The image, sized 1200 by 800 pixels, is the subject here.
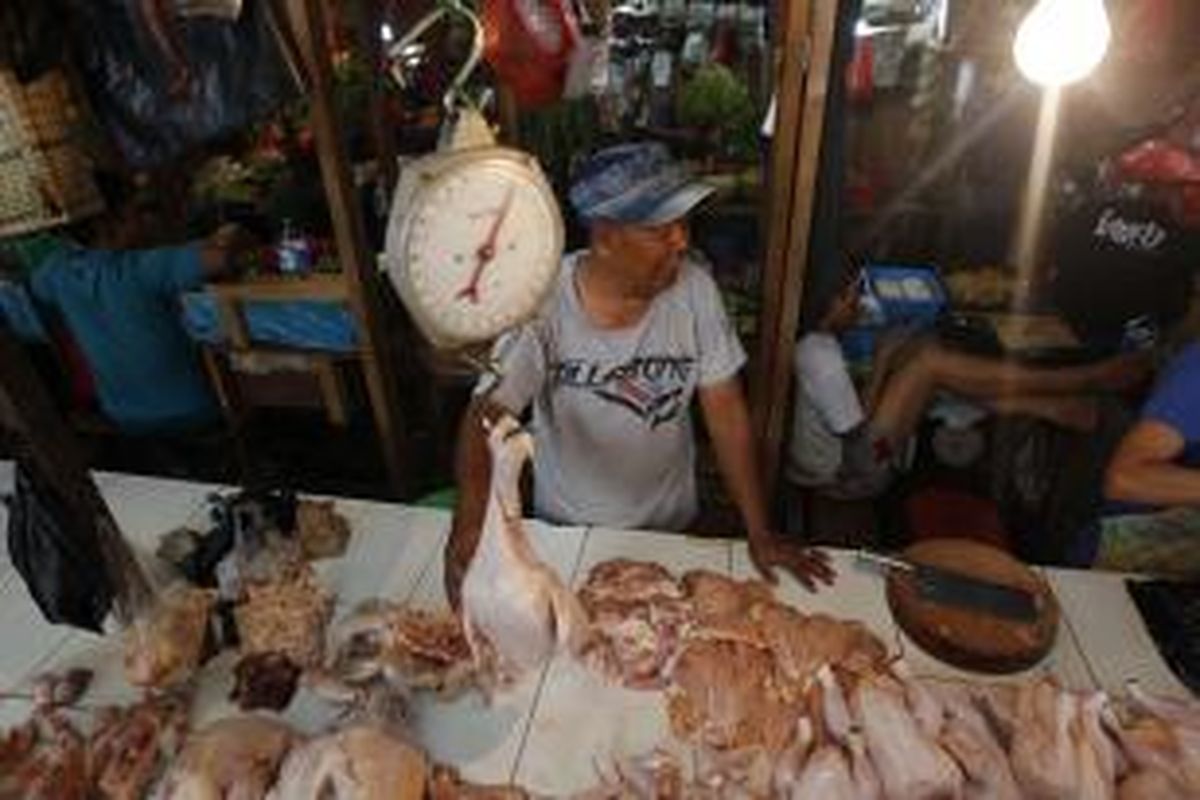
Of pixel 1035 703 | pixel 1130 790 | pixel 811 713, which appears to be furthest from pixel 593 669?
pixel 1130 790

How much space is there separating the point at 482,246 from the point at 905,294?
11.4 ft

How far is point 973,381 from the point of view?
4207mm

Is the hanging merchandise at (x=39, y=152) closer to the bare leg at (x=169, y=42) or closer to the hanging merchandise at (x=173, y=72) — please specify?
the hanging merchandise at (x=173, y=72)

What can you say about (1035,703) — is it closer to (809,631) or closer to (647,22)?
(809,631)

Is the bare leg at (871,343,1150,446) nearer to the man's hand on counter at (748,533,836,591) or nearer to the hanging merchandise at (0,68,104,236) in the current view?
the man's hand on counter at (748,533,836,591)

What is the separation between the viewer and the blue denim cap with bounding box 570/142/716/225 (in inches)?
94.2

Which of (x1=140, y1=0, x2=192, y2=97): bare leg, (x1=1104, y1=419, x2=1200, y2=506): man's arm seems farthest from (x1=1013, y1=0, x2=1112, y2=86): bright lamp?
(x1=140, y1=0, x2=192, y2=97): bare leg

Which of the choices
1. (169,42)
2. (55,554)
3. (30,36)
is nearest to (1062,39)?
(169,42)

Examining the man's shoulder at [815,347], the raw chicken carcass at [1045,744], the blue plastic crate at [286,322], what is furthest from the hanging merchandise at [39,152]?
the raw chicken carcass at [1045,744]

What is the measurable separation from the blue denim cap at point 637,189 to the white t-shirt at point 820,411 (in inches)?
52.6

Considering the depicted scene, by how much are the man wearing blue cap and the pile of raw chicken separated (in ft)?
0.94

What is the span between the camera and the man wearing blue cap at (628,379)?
2428mm

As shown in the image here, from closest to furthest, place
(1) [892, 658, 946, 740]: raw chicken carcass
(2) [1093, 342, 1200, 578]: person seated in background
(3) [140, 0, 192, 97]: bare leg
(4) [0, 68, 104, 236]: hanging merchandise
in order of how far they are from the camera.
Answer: (1) [892, 658, 946, 740]: raw chicken carcass, (3) [140, 0, 192, 97]: bare leg, (2) [1093, 342, 1200, 578]: person seated in background, (4) [0, 68, 104, 236]: hanging merchandise

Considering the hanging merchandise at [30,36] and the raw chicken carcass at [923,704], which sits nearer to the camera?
the raw chicken carcass at [923,704]
